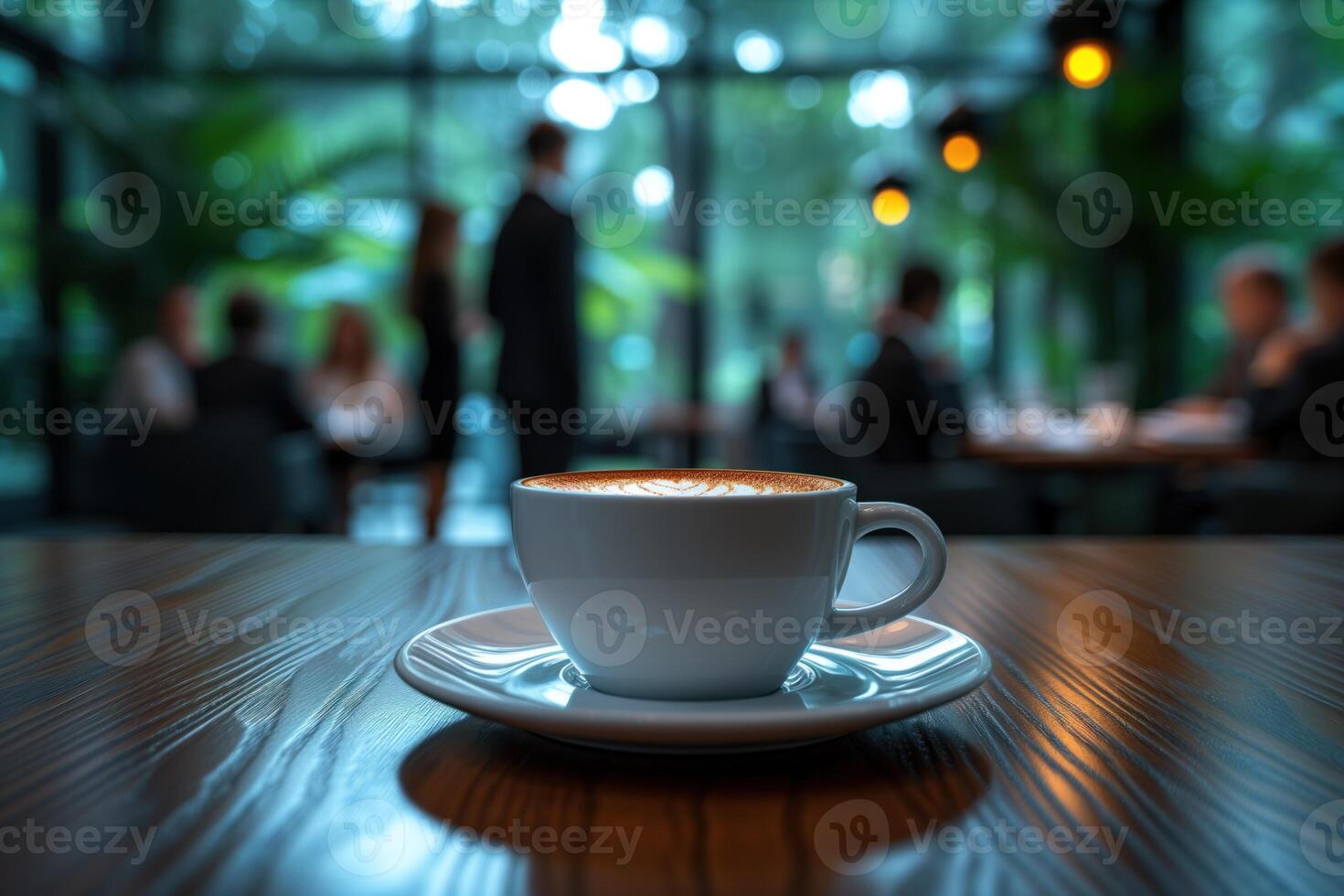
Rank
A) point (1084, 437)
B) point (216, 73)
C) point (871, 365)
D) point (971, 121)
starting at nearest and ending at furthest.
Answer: point (871, 365), point (1084, 437), point (971, 121), point (216, 73)

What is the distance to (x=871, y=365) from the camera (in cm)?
311

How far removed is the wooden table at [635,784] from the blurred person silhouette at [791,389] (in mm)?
4154

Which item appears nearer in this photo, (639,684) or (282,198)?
(639,684)

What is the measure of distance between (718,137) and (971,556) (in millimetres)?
5723

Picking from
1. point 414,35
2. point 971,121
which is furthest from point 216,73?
point 971,121

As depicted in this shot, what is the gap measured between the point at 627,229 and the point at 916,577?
6027mm

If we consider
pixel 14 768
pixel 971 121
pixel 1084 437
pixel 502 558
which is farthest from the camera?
pixel 971 121

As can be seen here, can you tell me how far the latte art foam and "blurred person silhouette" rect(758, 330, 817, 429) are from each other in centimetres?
412

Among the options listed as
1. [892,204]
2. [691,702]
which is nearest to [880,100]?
[892,204]

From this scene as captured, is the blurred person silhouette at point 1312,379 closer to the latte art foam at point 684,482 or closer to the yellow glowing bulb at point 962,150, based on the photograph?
the yellow glowing bulb at point 962,150

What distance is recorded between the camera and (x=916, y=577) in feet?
1.70

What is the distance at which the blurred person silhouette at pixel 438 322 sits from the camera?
155 inches

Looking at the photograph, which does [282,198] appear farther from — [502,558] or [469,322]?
[502,558]

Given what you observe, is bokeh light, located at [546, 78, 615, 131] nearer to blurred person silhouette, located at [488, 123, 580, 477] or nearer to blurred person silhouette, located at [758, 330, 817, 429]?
blurred person silhouette, located at [758, 330, 817, 429]
